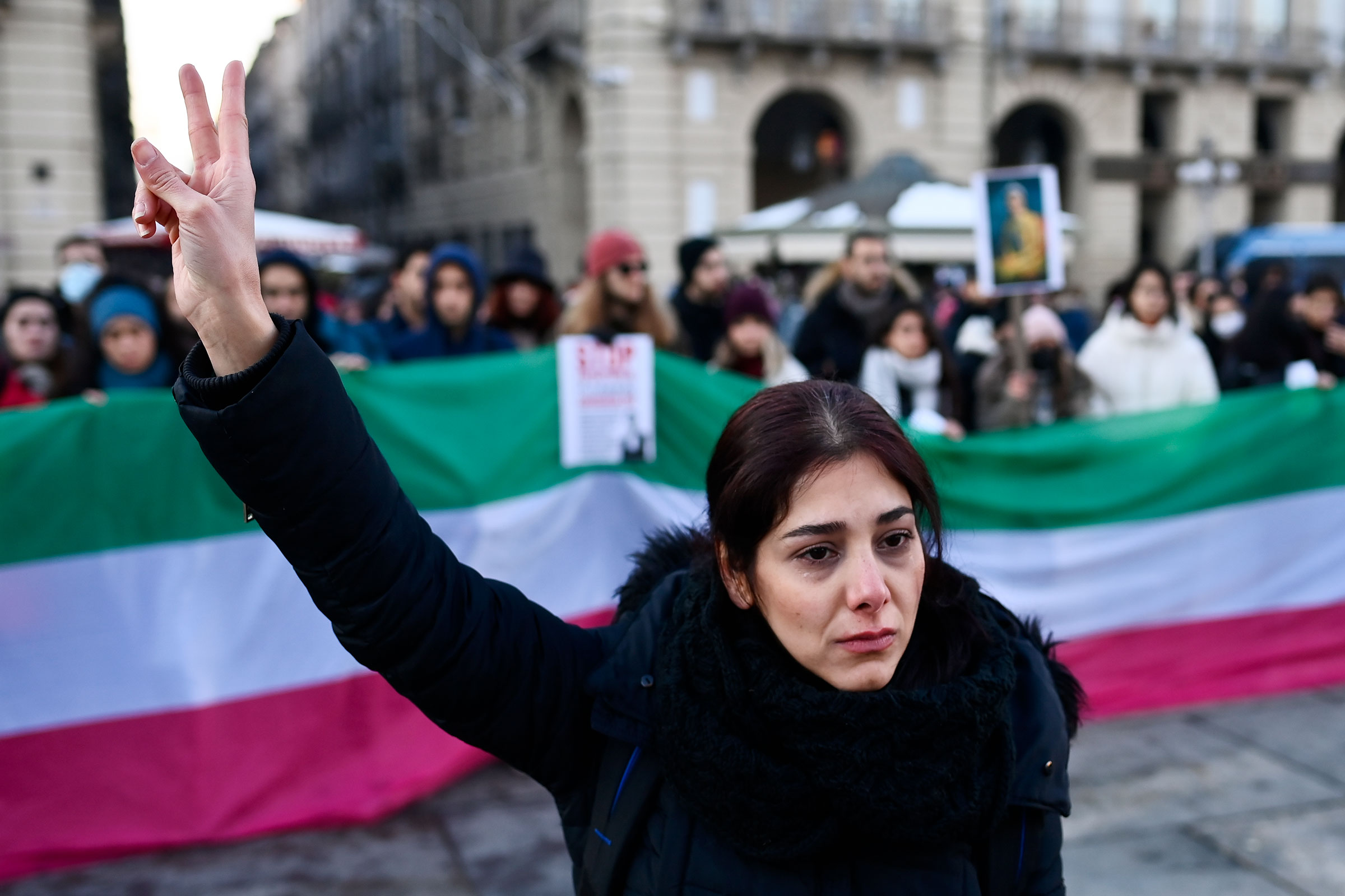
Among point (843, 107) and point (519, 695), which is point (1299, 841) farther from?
point (843, 107)

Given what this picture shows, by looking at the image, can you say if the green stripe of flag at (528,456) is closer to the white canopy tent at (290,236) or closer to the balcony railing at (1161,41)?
the white canopy tent at (290,236)

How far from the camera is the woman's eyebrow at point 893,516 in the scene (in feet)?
5.02

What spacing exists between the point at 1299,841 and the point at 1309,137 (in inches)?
1231

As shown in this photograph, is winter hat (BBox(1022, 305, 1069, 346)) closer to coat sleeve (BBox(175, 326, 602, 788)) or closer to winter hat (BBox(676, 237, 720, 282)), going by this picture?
winter hat (BBox(676, 237, 720, 282))

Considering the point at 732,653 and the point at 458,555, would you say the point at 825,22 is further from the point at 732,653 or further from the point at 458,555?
the point at 732,653

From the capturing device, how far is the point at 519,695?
5.32ft

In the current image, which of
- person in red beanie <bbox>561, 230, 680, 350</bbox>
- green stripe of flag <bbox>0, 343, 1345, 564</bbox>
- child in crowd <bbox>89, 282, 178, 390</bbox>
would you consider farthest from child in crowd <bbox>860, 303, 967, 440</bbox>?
child in crowd <bbox>89, 282, 178, 390</bbox>

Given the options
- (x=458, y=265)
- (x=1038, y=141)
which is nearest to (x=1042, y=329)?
(x=458, y=265)

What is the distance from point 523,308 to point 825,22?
21.0 metres

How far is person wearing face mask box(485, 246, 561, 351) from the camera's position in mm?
6266

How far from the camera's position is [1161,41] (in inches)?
1104

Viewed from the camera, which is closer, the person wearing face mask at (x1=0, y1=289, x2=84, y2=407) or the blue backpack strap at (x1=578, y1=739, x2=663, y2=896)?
the blue backpack strap at (x1=578, y1=739, x2=663, y2=896)

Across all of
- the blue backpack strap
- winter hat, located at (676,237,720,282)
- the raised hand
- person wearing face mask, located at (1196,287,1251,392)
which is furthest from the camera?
person wearing face mask, located at (1196,287,1251,392)

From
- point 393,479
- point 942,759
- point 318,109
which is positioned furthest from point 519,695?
point 318,109
